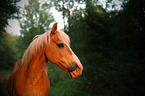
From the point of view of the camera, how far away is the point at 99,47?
7941mm

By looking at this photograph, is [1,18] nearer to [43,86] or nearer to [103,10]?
[43,86]

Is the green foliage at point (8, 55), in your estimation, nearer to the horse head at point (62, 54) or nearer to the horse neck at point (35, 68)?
the horse neck at point (35, 68)

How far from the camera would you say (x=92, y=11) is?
7824mm

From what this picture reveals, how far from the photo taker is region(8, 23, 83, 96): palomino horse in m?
1.27

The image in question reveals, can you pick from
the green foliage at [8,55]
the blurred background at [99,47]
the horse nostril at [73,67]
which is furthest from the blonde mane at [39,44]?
the green foliage at [8,55]

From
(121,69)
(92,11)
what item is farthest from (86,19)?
(121,69)

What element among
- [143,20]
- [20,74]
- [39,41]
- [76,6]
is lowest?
[20,74]

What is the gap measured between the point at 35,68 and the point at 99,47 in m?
7.19

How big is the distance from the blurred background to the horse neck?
244 centimetres

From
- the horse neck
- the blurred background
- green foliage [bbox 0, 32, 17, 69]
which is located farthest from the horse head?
green foliage [bbox 0, 32, 17, 69]

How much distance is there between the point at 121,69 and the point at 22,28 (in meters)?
14.5

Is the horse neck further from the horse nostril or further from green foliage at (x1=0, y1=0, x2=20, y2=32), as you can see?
green foliage at (x1=0, y1=0, x2=20, y2=32)

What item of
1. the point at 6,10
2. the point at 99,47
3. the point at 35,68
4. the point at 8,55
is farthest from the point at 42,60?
the point at 8,55

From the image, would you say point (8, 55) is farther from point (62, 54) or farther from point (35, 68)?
point (62, 54)
